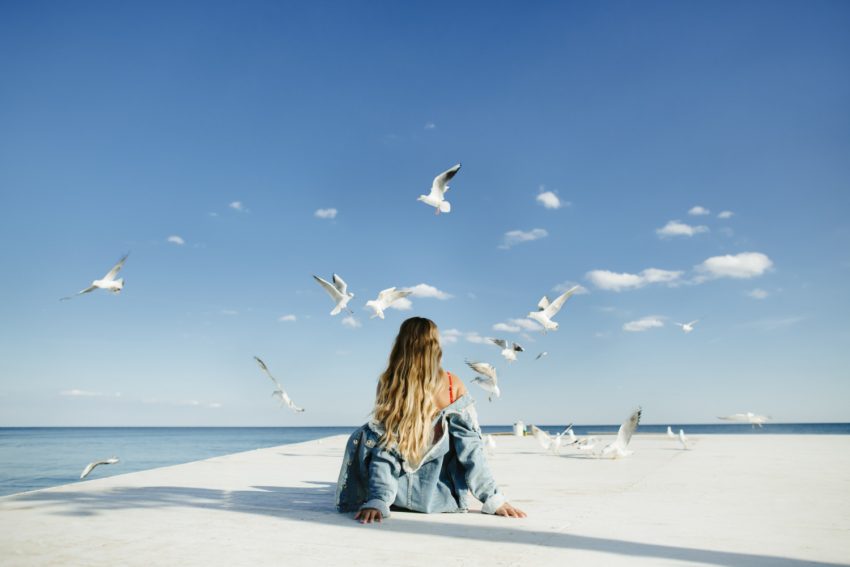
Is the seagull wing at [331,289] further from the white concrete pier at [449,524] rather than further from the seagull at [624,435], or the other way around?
the seagull at [624,435]

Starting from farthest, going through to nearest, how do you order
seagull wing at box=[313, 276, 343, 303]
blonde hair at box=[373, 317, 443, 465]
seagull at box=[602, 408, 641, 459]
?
seagull wing at box=[313, 276, 343, 303]
seagull at box=[602, 408, 641, 459]
blonde hair at box=[373, 317, 443, 465]

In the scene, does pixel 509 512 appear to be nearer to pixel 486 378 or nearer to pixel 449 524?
pixel 449 524

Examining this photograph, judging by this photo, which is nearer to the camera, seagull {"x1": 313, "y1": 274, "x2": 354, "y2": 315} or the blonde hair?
the blonde hair

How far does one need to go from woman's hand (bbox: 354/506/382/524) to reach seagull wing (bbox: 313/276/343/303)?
18.4 feet

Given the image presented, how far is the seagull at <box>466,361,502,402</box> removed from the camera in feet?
27.9

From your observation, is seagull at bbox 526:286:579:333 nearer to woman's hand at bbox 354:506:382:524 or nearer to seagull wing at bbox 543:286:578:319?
seagull wing at bbox 543:286:578:319

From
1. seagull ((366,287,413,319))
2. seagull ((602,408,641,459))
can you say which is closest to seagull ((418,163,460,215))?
seagull ((366,287,413,319))

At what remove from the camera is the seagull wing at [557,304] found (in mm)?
10242

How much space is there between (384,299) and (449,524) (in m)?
6.07

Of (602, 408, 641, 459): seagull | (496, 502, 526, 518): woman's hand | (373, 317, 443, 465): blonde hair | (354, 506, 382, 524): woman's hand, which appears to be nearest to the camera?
(354, 506, 382, 524): woman's hand

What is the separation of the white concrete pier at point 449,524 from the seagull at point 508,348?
3097 mm

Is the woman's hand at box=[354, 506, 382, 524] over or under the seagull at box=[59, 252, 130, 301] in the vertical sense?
under

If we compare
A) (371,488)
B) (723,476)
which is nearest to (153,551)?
(371,488)

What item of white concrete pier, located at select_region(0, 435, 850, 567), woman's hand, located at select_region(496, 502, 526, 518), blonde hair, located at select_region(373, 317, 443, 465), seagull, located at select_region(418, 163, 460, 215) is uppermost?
seagull, located at select_region(418, 163, 460, 215)
